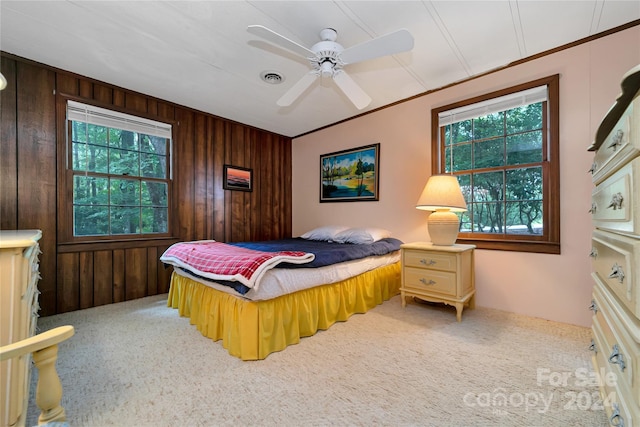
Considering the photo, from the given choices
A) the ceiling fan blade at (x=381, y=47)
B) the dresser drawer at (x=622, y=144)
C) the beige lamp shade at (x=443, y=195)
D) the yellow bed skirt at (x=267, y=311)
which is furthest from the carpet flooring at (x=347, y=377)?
the ceiling fan blade at (x=381, y=47)

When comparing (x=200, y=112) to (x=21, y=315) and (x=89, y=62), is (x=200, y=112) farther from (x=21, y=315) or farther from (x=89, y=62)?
(x=21, y=315)

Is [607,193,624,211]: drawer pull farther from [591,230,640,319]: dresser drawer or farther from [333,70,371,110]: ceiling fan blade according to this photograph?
[333,70,371,110]: ceiling fan blade

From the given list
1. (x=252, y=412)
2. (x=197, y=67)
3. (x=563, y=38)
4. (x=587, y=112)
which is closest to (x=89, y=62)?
(x=197, y=67)

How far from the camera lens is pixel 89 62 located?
2451 millimetres

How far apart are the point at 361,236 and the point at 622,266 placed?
220 centimetres

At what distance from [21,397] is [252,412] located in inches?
35.5

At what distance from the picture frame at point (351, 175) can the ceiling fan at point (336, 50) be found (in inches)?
55.0

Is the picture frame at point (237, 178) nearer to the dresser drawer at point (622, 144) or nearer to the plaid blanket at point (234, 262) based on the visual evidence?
the plaid blanket at point (234, 262)

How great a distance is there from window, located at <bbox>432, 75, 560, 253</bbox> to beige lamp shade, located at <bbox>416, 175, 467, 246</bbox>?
1.42 feet

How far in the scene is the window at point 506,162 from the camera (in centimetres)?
232

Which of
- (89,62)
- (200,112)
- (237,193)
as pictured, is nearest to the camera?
(89,62)

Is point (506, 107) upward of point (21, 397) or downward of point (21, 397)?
upward

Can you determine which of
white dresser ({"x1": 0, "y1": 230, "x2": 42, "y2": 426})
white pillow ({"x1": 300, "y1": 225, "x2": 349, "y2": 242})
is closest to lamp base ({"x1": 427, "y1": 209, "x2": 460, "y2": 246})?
white pillow ({"x1": 300, "y1": 225, "x2": 349, "y2": 242})

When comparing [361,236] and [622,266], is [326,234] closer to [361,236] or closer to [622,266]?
[361,236]
